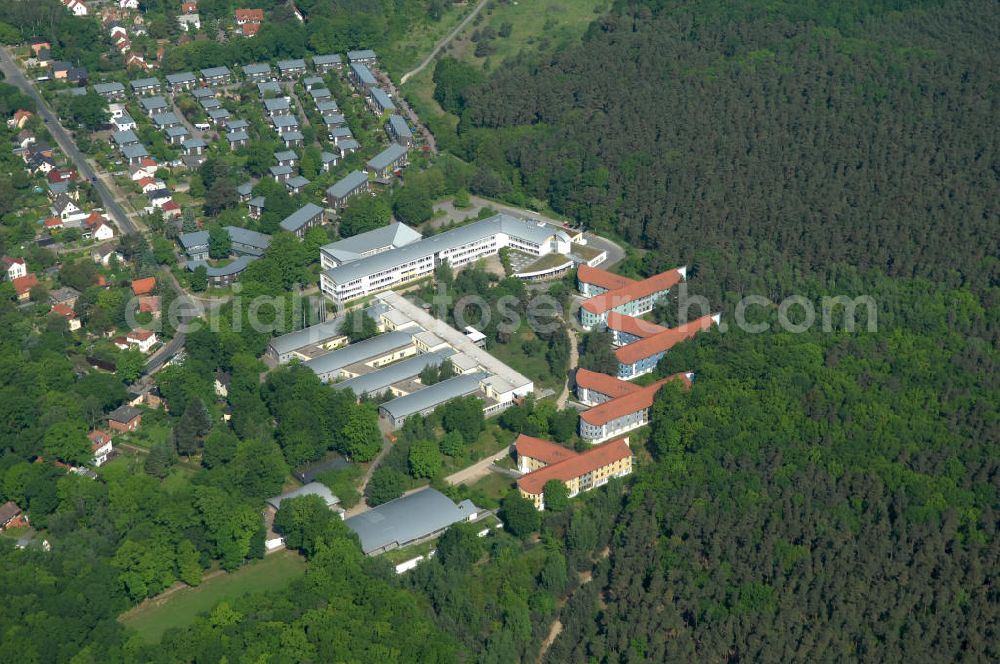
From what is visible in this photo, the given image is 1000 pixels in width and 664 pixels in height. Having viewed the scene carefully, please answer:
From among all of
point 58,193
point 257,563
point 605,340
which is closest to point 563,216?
point 605,340

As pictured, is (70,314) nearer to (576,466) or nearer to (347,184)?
(347,184)

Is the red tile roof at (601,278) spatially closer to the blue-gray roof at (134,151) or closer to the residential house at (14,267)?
the residential house at (14,267)

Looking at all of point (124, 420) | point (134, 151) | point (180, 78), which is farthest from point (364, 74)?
point (124, 420)

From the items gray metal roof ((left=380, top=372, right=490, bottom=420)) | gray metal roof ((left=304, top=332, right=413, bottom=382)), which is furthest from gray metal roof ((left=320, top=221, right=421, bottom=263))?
gray metal roof ((left=380, top=372, right=490, bottom=420))

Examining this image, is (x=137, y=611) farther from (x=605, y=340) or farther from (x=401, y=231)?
(x=401, y=231)

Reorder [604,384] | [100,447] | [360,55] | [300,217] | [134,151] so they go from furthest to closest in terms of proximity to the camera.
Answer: [360,55] → [134,151] → [300,217] → [604,384] → [100,447]

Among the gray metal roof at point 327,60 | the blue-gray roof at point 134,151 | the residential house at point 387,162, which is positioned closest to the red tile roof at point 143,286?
the blue-gray roof at point 134,151

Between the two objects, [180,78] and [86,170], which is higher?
[180,78]
